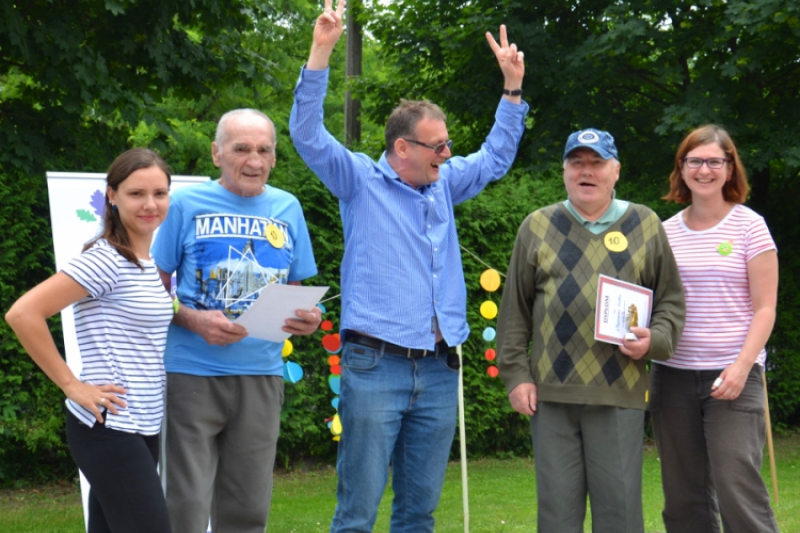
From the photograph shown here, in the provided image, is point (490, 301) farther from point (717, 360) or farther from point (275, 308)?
point (275, 308)

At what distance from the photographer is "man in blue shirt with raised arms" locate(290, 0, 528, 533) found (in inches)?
136

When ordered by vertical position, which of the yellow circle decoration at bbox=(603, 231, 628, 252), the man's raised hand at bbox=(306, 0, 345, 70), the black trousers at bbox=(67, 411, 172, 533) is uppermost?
the man's raised hand at bbox=(306, 0, 345, 70)

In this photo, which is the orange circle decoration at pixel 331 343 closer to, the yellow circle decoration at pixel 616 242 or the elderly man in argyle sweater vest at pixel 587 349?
the elderly man in argyle sweater vest at pixel 587 349

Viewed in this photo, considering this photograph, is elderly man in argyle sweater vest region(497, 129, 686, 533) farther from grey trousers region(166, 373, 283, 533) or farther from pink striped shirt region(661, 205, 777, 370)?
grey trousers region(166, 373, 283, 533)

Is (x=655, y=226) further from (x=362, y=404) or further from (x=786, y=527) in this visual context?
(x=786, y=527)

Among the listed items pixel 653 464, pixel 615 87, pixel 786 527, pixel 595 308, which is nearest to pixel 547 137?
pixel 615 87

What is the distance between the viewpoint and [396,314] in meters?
3.48

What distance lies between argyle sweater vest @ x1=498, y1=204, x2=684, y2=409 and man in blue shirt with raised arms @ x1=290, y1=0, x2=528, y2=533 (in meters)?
0.32

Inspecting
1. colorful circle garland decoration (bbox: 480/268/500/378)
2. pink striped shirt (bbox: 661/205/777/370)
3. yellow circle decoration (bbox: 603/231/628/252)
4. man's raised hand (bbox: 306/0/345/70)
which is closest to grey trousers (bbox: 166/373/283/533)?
man's raised hand (bbox: 306/0/345/70)

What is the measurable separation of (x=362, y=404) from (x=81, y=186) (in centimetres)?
246

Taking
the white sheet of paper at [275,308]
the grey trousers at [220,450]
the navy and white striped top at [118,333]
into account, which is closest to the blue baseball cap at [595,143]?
the white sheet of paper at [275,308]

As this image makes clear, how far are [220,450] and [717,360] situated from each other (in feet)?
6.85

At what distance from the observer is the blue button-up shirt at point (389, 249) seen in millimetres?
3466

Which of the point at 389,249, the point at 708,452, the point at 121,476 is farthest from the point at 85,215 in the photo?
the point at 708,452
